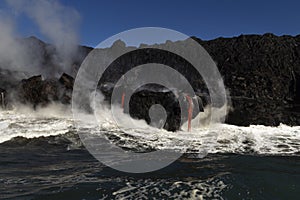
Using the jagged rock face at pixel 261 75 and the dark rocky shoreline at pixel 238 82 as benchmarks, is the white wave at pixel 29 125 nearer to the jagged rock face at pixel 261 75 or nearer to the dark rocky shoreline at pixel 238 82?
the dark rocky shoreline at pixel 238 82

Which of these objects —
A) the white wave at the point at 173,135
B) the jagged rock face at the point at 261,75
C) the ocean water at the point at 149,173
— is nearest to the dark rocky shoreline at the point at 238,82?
the jagged rock face at the point at 261,75

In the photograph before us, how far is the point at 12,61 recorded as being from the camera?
18312mm

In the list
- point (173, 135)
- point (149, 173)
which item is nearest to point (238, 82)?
point (173, 135)

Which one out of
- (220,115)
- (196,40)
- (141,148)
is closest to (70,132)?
(141,148)

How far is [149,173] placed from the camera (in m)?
6.46

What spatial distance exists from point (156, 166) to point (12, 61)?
1464cm

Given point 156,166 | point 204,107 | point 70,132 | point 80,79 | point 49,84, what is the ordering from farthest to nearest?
1. point 80,79
2. point 204,107
3. point 49,84
4. point 70,132
5. point 156,166

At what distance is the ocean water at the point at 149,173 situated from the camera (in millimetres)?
5219

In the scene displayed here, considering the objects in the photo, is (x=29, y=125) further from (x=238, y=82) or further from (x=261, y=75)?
(x=261, y=75)

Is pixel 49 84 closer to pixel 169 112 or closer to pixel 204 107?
Result: pixel 169 112

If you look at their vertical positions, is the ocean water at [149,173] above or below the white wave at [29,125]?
below

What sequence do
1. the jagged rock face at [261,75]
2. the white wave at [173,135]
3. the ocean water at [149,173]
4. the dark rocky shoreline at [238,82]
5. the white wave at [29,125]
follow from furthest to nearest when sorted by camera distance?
the jagged rock face at [261,75], the dark rocky shoreline at [238,82], the white wave at [29,125], the white wave at [173,135], the ocean water at [149,173]

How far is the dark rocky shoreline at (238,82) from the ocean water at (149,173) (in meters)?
1.32

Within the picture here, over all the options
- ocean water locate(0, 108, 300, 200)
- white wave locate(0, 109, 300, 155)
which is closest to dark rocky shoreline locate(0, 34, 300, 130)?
white wave locate(0, 109, 300, 155)
